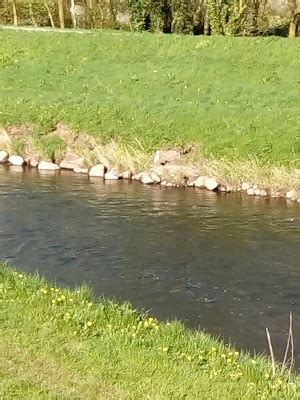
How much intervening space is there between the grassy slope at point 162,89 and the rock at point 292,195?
1567mm

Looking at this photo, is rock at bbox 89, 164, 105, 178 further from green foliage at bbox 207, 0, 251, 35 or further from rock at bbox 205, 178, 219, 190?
green foliage at bbox 207, 0, 251, 35

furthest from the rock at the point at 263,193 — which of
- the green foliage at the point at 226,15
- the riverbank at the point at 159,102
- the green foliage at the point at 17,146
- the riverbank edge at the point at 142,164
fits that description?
the green foliage at the point at 226,15

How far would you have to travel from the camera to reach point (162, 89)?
2945cm

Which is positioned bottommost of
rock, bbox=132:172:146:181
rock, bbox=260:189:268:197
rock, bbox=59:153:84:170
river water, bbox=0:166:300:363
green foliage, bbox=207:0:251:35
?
river water, bbox=0:166:300:363

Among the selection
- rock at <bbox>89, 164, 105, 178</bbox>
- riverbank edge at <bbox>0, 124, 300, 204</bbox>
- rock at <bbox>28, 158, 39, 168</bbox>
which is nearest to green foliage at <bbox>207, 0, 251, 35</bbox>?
riverbank edge at <bbox>0, 124, 300, 204</bbox>

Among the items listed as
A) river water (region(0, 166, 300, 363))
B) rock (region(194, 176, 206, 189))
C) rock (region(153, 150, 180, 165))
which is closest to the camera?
river water (region(0, 166, 300, 363))

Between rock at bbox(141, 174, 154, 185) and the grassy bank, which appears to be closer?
the grassy bank

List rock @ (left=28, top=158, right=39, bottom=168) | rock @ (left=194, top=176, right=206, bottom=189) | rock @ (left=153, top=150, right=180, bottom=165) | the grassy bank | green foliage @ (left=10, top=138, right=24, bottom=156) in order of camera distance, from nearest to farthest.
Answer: the grassy bank, rock @ (left=194, top=176, right=206, bottom=189), rock @ (left=153, top=150, right=180, bottom=165), rock @ (left=28, top=158, right=39, bottom=168), green foliage @ (left=10, top=138, right=24, bottom=156)

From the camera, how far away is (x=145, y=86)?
97.9ft

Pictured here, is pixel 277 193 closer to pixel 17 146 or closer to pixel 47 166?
pixel 47 166

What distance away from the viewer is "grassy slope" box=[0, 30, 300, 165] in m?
24.1

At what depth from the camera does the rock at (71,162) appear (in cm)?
2434

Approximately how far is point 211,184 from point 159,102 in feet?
22.1

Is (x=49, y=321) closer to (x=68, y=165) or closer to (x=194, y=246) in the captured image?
(x=194, y=246)
